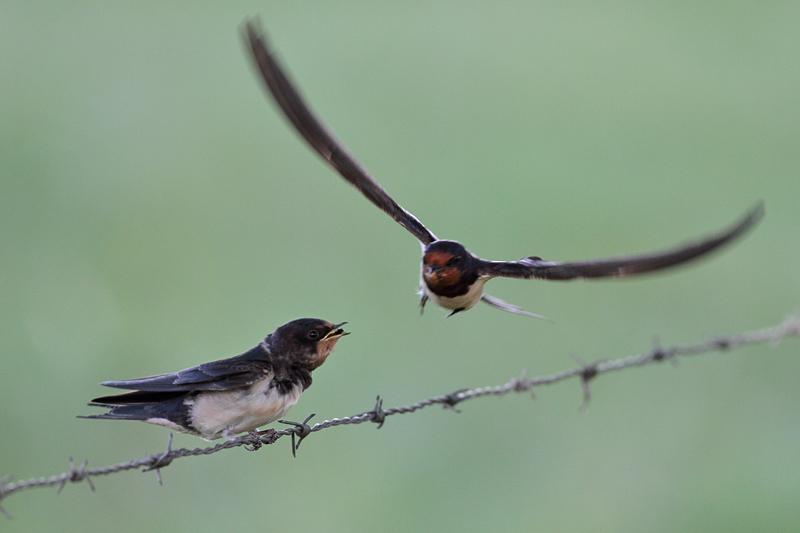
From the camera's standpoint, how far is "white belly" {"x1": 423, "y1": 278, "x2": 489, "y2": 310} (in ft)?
17.0

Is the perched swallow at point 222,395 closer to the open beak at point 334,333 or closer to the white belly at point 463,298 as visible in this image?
the open beak at point 334,333

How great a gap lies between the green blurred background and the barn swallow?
635cm

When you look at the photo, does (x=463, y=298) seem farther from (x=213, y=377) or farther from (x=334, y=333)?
(x=213, y=377)

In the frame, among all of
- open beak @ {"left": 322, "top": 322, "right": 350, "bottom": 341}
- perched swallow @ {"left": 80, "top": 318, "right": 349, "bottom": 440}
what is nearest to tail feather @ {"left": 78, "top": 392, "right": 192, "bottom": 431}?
perched swallow @ {"left": 80, "top": 318, "right": 349, "bottom": 440}

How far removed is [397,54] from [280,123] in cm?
349

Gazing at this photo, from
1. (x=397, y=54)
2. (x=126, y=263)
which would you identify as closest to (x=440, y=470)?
(x=126, y=263)

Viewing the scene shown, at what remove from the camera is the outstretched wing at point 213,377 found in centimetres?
454

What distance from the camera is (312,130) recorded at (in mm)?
5160

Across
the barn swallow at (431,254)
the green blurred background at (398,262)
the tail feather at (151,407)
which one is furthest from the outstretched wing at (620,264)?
the green blurred background at (398,262)

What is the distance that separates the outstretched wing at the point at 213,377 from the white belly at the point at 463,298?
2.58 feet

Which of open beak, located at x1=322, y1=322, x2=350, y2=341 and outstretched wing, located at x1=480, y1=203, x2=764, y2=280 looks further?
open beak, located at x1=322, y1=322, x2=350, y2=341

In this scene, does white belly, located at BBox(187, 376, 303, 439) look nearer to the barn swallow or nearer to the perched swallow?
the perched swallow

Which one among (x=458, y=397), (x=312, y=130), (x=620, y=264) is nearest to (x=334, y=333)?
(x=458, y=397)

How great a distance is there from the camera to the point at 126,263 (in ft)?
57.8
